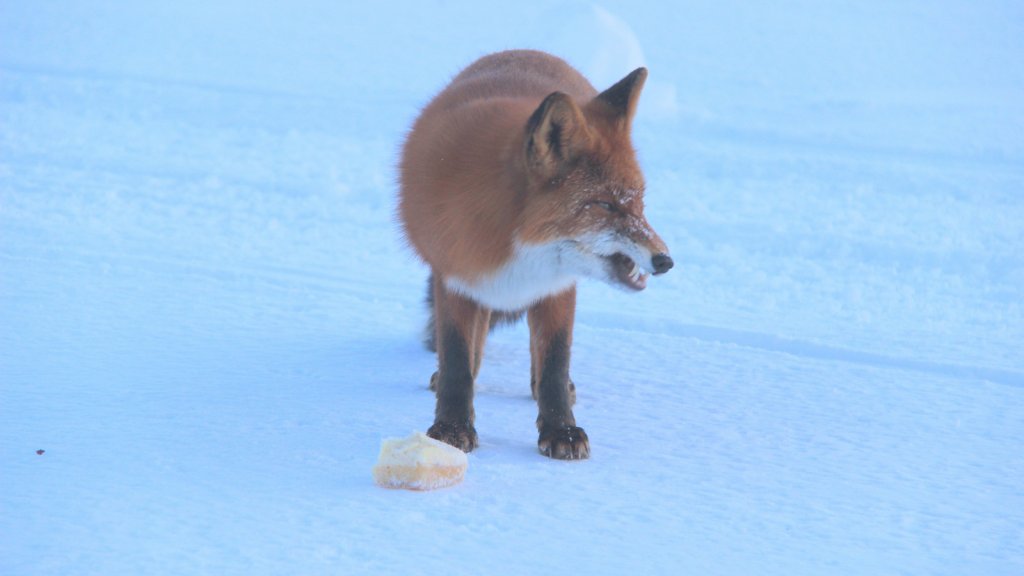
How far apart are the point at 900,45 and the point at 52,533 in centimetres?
1322

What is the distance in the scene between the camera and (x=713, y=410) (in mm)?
4383

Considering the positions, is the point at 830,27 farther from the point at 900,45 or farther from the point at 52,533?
the point at 52,533

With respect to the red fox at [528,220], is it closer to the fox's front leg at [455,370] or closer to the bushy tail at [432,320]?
the fox's front leg at [455,370]

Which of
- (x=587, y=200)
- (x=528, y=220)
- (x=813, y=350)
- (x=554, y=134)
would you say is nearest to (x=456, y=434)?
(x=528, y=220)

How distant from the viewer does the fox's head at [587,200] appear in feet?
11.1

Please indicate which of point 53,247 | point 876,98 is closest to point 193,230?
point 53,247

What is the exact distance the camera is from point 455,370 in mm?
3895

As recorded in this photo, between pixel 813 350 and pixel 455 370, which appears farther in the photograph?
pixel 813 350

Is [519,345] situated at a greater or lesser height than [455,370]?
Answer: lesser

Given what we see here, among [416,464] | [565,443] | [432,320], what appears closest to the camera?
[416,464]

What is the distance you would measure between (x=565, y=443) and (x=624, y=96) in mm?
1173

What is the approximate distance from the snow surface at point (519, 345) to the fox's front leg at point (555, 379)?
9 cm

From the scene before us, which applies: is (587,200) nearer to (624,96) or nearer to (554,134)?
(554,134)

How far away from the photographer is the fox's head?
11.1 feet
